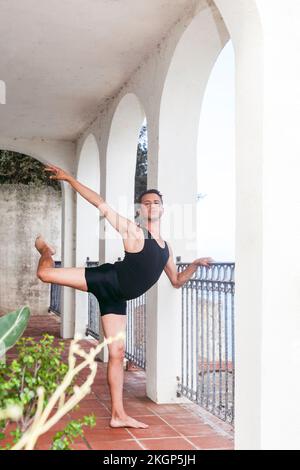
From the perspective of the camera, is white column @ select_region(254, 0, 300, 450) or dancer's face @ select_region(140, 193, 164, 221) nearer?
white column @ select_region(254, 0, 300, 450)

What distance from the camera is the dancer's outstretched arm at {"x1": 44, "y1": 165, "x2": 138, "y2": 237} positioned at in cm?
305

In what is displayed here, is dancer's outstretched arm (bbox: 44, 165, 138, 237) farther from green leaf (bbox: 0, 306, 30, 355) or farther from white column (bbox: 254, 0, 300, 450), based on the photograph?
green leaf (bbox: 0, 306, 30, 355)

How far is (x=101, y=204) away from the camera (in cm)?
335

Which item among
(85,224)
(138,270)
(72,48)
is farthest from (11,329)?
(85,224)

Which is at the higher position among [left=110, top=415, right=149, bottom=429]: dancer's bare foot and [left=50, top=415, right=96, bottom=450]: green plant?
[left=50, top=415, right=96, bottom=450]: green plant

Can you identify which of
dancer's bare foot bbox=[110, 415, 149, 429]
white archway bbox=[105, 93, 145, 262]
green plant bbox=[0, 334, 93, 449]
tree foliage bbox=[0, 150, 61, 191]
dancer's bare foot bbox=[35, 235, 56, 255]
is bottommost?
dancer's bare foot bbox=[110, 415, 149, 429]

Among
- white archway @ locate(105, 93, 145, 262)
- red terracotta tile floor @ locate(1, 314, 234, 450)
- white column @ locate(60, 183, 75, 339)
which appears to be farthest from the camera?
white column @ locate(60, 183, 75, 339)

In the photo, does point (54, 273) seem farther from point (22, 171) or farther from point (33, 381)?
point (22, 171)

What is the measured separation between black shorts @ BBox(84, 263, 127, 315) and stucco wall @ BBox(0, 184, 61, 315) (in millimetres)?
8113

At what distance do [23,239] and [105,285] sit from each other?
8340 millimetres

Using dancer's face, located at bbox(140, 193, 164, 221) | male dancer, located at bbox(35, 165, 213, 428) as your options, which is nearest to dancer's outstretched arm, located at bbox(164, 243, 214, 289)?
male dancer, located at bbox(35, 165, 213, 428)

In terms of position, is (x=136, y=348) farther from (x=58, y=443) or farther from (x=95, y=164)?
(x=58, y=443)

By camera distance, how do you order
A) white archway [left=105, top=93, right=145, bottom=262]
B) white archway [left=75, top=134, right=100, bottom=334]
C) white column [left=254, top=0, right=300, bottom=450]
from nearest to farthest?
white column [left=254, top=0, right=300, bottom=450] → white archway [left=105, top=93, right=145, bottom=262] → white archway [left=75, top=134, right=100, bottom=334]

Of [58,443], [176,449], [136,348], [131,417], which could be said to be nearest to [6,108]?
[136,348]
